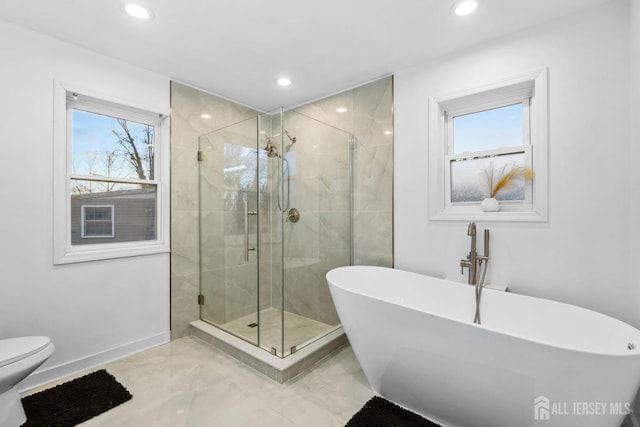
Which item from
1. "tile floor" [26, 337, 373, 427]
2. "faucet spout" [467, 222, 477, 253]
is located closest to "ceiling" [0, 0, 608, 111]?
"faucet spout" [467, 222, 477, 253]

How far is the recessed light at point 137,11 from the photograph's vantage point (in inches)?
68.6

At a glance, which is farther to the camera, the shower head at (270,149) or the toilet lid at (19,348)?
the shower head at (270,149)

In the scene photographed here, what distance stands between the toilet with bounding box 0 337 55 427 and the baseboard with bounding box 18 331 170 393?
422 millimetres

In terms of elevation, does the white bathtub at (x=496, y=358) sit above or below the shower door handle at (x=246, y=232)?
below

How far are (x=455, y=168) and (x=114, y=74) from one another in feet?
9.31

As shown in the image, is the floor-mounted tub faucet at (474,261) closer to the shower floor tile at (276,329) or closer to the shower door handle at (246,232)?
the shower floor tile at (276,329)

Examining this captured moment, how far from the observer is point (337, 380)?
6.81 feet

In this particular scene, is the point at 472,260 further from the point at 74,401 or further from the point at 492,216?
the point at 74,401

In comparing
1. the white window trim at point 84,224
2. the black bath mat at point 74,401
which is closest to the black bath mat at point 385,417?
the black bath mat at point 74,401

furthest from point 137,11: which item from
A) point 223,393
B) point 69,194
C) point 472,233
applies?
point 472,233

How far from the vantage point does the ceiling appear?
1.76 m

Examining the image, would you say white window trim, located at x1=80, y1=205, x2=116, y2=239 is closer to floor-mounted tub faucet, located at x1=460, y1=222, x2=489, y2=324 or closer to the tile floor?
the tile floor

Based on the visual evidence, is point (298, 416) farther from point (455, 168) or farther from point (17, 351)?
point (455, 168)

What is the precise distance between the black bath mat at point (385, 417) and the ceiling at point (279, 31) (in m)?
2.45
